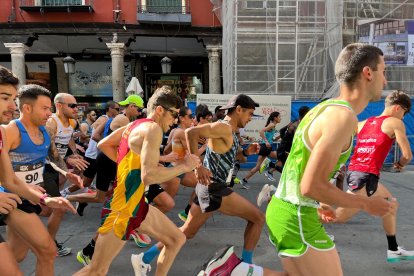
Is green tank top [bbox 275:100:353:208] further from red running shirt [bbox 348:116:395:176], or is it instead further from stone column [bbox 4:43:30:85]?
stone column [bbox 4:43:30:85]

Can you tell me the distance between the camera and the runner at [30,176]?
2525 millimetres

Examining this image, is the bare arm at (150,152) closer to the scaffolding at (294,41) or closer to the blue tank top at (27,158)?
the blue tank top at (27,158)

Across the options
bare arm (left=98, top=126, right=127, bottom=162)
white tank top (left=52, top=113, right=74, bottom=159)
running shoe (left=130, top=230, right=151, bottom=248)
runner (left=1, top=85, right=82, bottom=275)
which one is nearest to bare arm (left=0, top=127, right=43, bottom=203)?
runner (left=1, top=85, right=82, bottom=275)

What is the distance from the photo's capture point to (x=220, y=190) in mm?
3291

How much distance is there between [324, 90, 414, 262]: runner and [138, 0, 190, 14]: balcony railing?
1190cm

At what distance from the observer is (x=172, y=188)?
524 cm

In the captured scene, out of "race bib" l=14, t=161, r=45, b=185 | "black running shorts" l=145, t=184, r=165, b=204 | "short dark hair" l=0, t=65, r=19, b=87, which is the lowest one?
"black running shorts" l=145, t=184, r=165, b=204

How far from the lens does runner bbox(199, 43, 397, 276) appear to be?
1.69 m

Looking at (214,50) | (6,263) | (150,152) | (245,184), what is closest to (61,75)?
(214,50)

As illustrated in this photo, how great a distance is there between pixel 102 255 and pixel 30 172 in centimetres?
121

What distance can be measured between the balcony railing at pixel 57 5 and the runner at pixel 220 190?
487 inches

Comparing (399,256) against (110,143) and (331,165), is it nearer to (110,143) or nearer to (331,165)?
(331,165)

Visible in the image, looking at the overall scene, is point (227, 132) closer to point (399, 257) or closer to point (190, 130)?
point (190, 130)

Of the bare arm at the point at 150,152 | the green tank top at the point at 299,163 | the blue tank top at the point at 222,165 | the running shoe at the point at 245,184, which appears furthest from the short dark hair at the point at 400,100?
the running shoe at the point at 245,184
